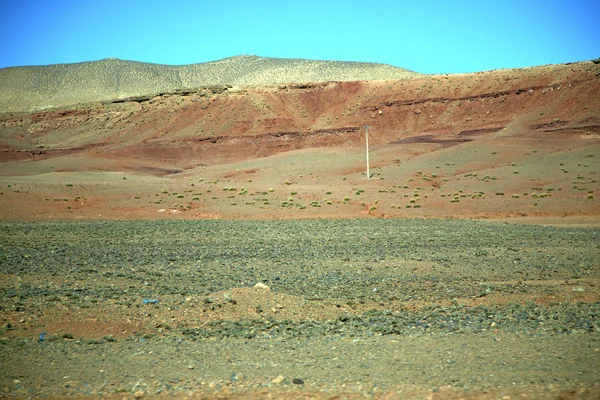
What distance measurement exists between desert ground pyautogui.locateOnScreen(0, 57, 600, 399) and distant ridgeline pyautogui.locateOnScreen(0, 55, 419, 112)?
91.3 metres

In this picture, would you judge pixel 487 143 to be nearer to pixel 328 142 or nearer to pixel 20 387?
pixel 328 142

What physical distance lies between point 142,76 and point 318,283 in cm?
16210

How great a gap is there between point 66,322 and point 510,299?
9.05m

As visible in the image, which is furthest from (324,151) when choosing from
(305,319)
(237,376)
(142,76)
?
(142,76)

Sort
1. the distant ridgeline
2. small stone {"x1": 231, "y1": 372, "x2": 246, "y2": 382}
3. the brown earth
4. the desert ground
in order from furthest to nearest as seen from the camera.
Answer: the distant ridgeline, the brown earth, the desert ground, small stone {"x1": 231, "y1": 372, "x2": 246, "y2": 382}

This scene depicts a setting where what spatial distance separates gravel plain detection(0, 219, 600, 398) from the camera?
7.88 m

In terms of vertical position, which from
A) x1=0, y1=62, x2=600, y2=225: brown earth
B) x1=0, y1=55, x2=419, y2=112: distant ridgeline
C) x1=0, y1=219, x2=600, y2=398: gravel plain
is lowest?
x1=0, y1=219, x2=600, y2=398: gravel plain

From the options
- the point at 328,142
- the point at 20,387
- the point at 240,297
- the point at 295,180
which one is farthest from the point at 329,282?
the point at 328,142

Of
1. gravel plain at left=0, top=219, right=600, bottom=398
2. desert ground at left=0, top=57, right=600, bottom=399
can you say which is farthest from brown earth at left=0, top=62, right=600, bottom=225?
gravel plain at left=0, top=219, right=600, bottom=398

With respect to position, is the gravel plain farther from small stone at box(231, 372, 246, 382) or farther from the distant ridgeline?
the distant ridgeline

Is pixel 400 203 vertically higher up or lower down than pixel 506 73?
lower down

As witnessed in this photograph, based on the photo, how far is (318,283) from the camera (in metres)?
15.0

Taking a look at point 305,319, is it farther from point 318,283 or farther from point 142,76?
point 142,76

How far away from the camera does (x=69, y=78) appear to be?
536ft
